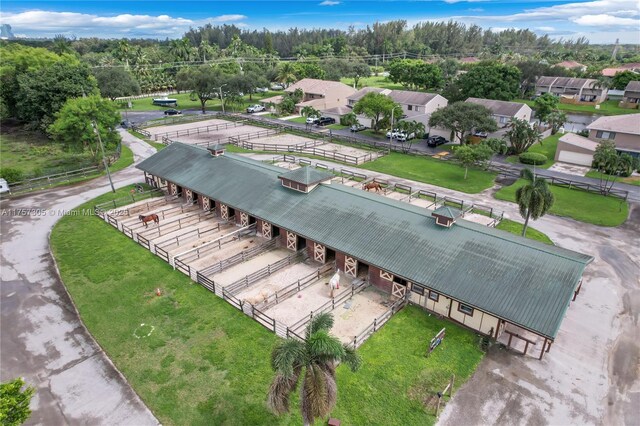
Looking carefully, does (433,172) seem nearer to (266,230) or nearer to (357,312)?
(266,230)

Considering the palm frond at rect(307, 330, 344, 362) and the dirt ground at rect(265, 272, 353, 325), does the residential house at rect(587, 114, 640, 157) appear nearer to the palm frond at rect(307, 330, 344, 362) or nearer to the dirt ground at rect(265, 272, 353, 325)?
the dirt ground at rect(265, 272, 353, 325)

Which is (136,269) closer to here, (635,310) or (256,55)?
(635,310)

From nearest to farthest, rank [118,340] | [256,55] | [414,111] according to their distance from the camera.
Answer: [118,340]
[414,111]
[256,55]

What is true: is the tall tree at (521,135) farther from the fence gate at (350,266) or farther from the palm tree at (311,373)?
the palm tree at (311,373)

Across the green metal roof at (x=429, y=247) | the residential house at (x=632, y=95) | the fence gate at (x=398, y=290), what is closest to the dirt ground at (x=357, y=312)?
the fence gate at (x=398, y=290)

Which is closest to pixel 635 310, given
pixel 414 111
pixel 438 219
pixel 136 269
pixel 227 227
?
pixel 438 219

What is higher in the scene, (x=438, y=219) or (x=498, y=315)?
(x=438, y=219)
